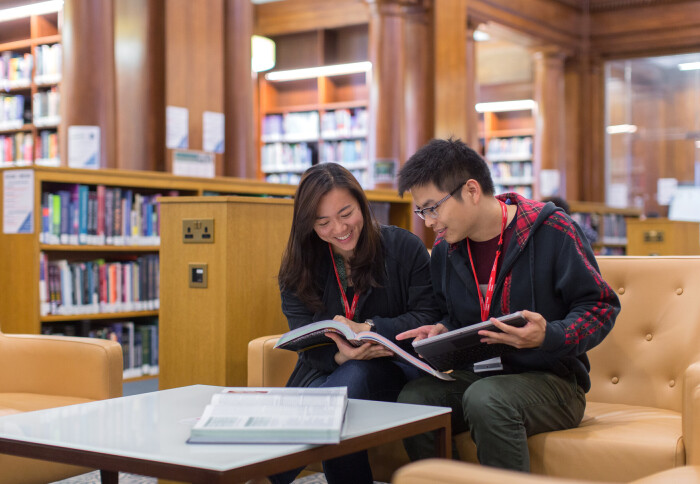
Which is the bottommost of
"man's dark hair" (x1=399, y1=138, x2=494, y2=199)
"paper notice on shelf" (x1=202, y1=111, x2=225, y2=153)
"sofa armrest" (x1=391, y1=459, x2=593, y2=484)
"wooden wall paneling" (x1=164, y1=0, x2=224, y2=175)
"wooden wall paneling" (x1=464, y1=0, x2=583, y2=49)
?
"sofa armrest" (x1=391, y1=459, x2=593, y2=484)

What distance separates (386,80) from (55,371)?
609 cm

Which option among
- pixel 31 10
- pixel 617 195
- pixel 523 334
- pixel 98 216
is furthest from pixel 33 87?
pixel 617 195

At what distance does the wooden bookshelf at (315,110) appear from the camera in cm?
1038

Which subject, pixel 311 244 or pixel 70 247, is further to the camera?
pixel 70 247

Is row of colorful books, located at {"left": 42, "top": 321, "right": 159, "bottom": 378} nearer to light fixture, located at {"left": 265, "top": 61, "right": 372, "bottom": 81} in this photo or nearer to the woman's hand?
the woman's hand

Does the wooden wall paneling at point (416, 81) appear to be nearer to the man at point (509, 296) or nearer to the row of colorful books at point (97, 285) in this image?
the row of colorful books at point (97, 285)

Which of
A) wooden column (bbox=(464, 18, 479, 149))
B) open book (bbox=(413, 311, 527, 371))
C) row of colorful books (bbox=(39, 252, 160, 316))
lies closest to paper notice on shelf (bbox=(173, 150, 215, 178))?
row of colorful books (bbox=(39, 252, 160, 316))

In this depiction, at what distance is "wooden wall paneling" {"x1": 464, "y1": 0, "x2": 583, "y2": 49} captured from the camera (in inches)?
394

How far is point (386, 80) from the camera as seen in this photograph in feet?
27.6

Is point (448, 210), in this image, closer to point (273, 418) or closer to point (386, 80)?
point (273, 418)

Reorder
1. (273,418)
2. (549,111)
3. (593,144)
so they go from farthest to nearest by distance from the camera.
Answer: (593,144) → (549,111) → (273,418)

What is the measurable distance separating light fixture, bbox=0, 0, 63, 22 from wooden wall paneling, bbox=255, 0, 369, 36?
4.04 meters

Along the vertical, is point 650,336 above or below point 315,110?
below

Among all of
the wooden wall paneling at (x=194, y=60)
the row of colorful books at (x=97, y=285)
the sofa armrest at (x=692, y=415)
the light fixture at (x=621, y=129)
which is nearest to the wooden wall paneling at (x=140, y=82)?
the wooden wall paneling at (x=194, y=60)
